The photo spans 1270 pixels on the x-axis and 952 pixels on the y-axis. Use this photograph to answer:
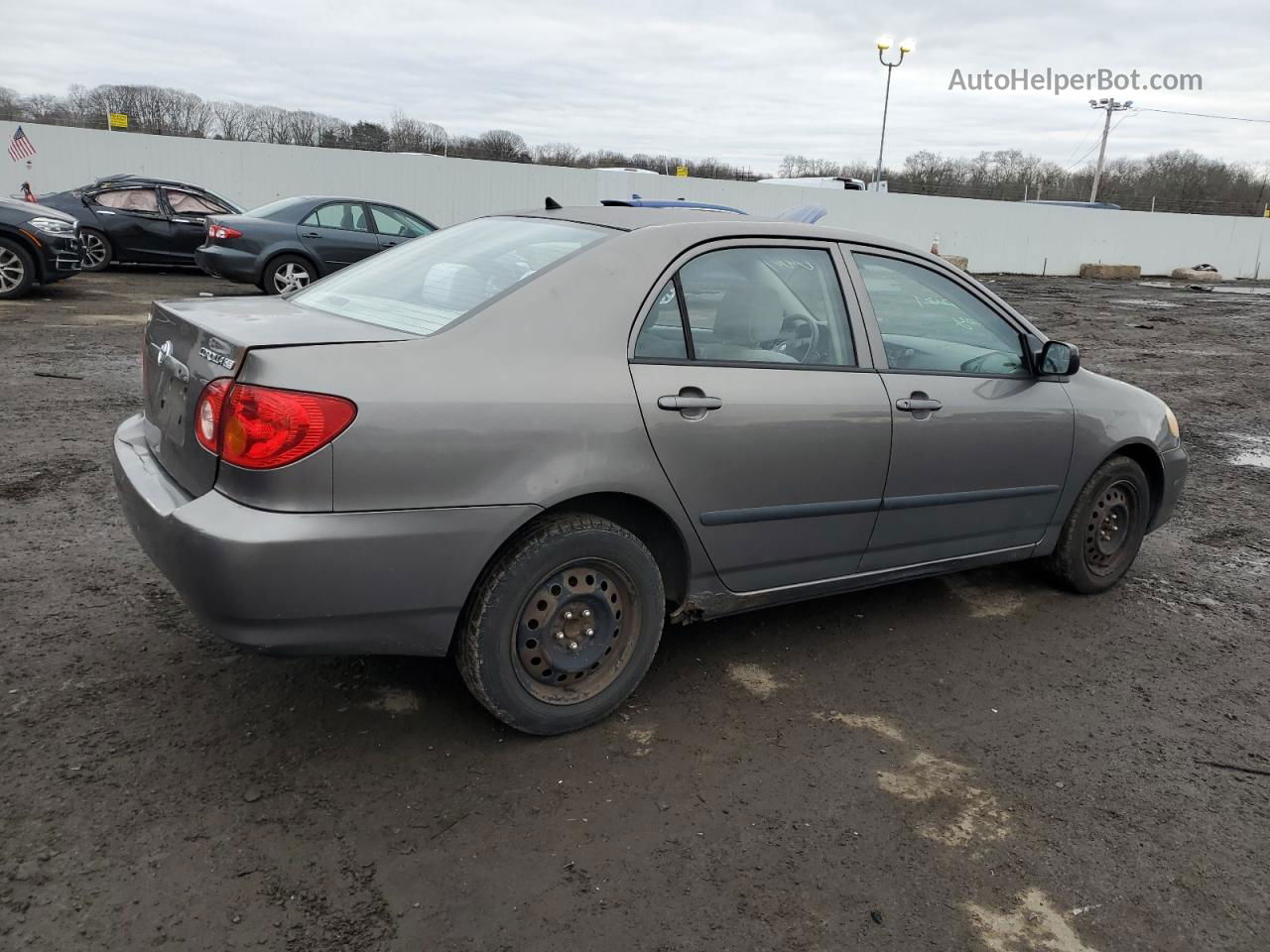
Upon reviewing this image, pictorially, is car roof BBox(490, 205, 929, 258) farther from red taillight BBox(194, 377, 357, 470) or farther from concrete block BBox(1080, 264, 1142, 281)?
concrete block BBox(1080, 264, 1142, 281)

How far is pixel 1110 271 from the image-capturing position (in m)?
32.4

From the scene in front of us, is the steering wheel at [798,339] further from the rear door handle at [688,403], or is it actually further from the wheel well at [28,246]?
the wheel well at [28,246]

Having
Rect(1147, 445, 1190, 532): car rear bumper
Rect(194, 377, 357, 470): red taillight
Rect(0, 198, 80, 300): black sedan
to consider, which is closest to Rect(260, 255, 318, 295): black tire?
Rect(0, 198, 80, 300): black sedan

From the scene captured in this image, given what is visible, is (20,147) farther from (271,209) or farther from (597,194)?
(597,194)

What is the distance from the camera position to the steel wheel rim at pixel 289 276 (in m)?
12.7

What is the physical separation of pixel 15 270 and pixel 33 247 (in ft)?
1.56

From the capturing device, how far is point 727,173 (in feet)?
151

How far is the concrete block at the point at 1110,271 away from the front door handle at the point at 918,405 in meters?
32.5

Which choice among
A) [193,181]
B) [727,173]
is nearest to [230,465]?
[193,181]

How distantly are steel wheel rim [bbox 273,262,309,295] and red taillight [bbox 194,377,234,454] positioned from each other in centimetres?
1065

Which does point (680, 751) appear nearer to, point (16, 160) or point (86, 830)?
point (86, 830)

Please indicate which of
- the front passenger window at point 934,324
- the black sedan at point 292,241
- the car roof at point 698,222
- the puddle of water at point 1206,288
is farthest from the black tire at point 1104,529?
the puddle of water at point 1206,288

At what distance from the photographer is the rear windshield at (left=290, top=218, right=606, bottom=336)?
120 inches

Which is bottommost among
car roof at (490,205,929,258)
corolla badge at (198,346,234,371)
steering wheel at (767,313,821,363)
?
corolla badge at (198,346,234,371)
